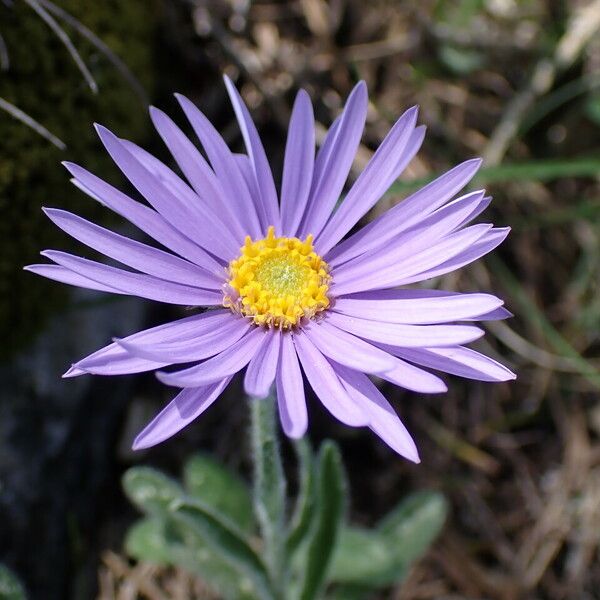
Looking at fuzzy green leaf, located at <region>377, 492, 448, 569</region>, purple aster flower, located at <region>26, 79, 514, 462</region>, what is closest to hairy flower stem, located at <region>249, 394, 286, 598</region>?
purple aster flower, located at <region>26, 79, 514, 462</region>

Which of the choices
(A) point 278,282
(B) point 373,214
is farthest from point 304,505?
(B) point 373,214

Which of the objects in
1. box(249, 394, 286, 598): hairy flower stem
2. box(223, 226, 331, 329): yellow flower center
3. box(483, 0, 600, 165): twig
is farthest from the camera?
box(483, 0, 600, 165): twig

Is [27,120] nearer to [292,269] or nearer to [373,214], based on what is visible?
[292,269]

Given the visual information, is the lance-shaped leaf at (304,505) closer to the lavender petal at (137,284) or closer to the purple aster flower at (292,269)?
the purple aster flower at (292,269)

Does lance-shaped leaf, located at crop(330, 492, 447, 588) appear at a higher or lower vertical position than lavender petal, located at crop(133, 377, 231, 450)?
lower

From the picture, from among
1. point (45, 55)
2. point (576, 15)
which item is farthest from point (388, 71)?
point (45, 55)

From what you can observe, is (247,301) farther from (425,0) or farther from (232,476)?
(425,0)

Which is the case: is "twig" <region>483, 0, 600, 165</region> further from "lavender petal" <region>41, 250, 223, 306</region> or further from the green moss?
"lavender petal" <region>41, 250, 223, 306</region>

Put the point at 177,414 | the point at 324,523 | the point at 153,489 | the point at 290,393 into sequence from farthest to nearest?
the point at 153,489 → the point at 324,523 → the point at 290,393 → the point at 177,414
